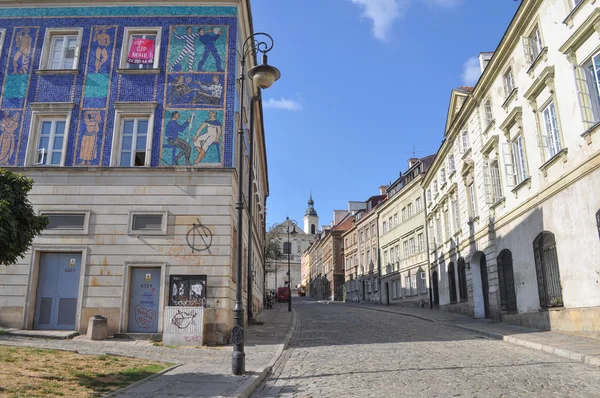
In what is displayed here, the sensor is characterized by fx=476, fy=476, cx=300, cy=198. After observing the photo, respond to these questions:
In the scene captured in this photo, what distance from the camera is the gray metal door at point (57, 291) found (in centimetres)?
1493

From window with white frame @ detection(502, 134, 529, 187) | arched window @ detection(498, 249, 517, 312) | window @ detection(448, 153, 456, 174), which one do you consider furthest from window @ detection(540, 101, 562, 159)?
window @ detection(448, 153, 456, 174)

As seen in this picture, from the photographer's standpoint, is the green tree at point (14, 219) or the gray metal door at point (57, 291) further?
the gray metal door at point (57, 291)

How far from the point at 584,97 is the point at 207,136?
37.3ft

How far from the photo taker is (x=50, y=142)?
638 inches

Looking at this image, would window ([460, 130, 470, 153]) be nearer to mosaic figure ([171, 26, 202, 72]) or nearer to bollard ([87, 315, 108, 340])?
mosaic figure ([171, 26, 202, 72])

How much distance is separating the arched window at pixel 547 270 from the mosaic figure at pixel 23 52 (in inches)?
745

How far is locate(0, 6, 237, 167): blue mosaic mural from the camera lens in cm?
1583

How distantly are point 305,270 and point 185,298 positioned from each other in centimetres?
9386

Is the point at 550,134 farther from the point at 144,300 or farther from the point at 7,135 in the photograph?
the point at 7,135

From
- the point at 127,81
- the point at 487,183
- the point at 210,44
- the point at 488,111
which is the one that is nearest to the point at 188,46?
the point at 210,44

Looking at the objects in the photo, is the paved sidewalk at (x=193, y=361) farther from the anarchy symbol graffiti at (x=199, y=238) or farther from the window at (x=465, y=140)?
the window at (x=465, y=140)

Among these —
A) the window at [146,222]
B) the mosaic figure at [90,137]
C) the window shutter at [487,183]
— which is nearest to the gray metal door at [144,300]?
the window at [146,222]

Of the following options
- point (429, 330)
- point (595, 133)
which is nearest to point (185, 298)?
point (429, 330)

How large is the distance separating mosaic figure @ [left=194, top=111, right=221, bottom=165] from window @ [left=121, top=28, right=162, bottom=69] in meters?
2.91
